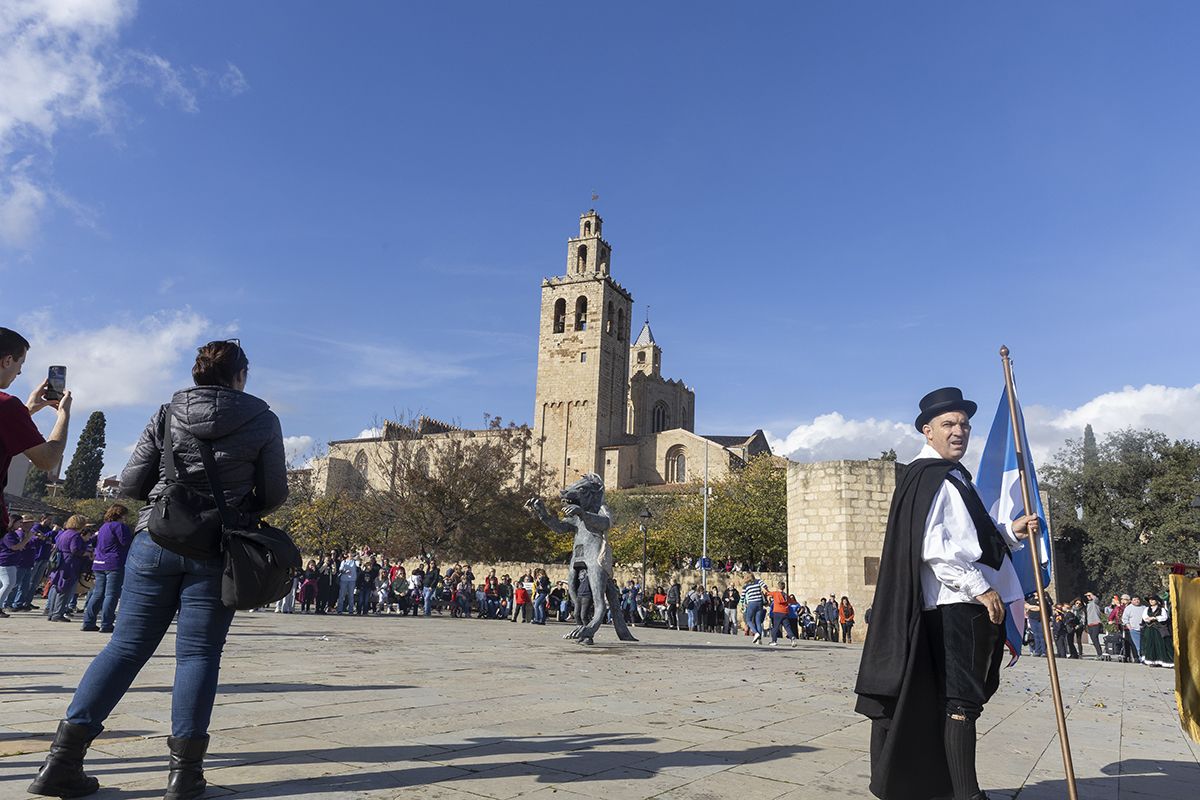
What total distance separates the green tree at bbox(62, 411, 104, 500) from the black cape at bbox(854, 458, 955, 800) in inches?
3097

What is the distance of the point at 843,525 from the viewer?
21.1 m

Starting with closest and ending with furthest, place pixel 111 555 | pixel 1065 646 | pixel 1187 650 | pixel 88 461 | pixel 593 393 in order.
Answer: pixel 1187 650 < pixel 111 555 < pixel 1065 646 < pixel 88 461 < pixel 593 393

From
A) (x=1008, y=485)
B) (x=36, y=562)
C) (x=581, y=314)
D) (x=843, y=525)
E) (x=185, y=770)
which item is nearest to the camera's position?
(x=185, y=770)

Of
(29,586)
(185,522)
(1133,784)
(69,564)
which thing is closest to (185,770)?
(185,522)

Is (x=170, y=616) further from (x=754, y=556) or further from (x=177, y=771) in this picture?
(x=754, y=556)

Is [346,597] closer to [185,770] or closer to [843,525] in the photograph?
[843,525]

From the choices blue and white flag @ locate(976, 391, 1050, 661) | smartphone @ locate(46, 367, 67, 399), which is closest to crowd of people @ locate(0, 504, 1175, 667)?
smartphone @ locate(46, 367, 67, 399)

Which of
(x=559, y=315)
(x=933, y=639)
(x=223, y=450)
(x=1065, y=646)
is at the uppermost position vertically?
(x=559, y=315)

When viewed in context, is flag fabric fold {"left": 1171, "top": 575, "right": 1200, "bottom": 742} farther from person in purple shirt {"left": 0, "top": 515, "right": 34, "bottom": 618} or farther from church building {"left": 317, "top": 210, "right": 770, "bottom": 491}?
church building {"left": 317, "top": 210, "right": 770, "bottom": 491}

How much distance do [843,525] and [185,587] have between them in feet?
64.9

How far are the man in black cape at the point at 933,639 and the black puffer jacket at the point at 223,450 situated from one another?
2.54 m

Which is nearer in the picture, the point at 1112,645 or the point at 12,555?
the point at 12,555

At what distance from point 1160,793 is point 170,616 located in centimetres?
457

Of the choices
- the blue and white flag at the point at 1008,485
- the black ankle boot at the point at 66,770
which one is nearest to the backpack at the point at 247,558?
the black ankle boot at the point at 66,770
